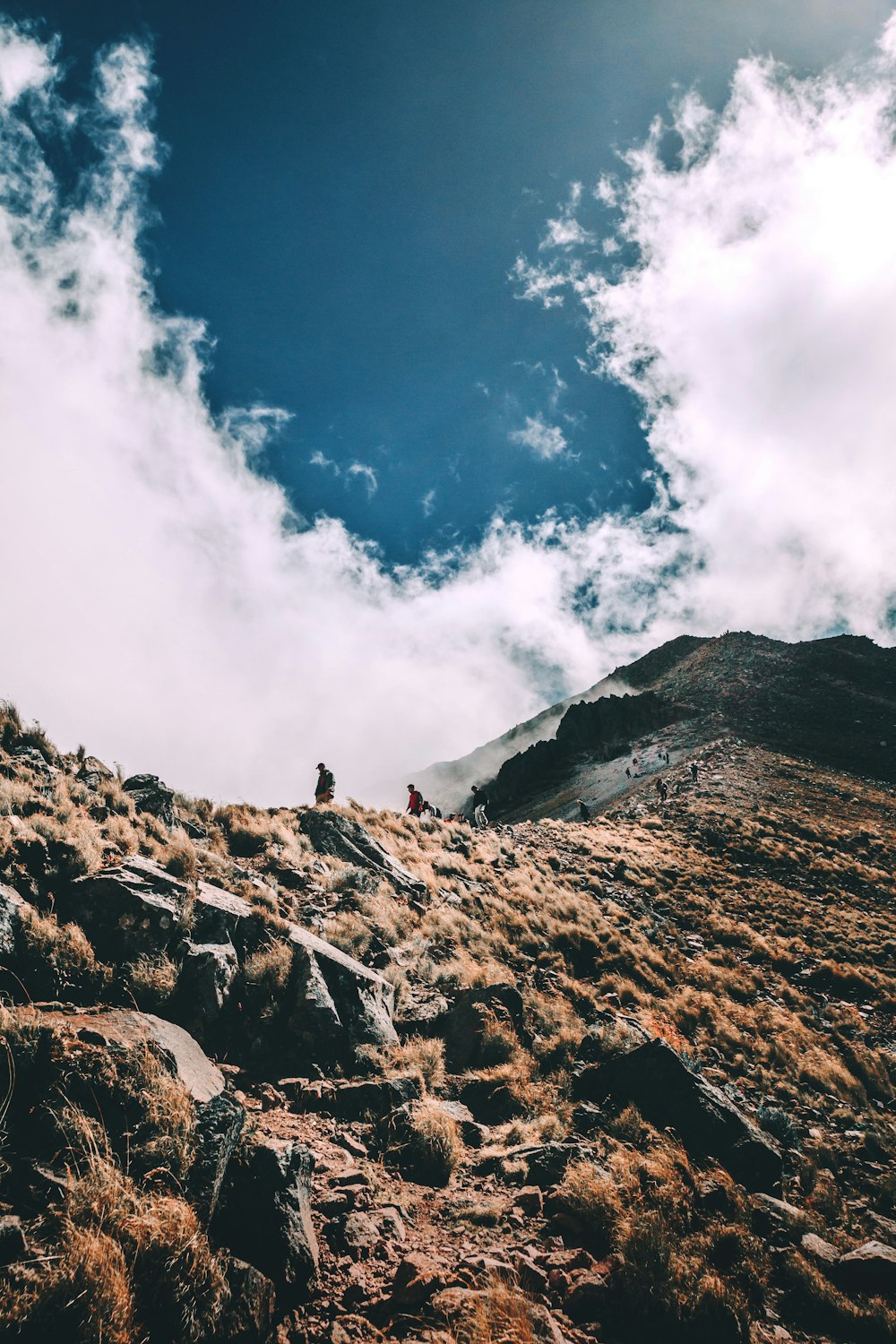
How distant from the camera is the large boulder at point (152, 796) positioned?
11.4m

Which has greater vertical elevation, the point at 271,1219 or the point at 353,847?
the point at 353,847

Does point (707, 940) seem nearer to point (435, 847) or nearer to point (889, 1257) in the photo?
point (435, 847)

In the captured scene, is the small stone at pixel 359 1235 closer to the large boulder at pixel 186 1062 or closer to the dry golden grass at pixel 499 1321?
the dry golden grass at pixel 499 1321

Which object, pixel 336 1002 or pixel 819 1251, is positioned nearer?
pixel 819 1251

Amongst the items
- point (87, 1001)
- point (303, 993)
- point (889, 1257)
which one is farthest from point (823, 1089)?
point (87, 1001)

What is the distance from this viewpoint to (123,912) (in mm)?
7562

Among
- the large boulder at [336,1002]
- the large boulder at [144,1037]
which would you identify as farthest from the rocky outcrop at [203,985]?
the large boulder at [336,1002]

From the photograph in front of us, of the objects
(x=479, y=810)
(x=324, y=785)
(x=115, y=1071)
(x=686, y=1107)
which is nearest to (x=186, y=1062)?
(x=115, y=1071)

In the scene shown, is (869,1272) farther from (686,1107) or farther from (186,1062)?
(186,1062)

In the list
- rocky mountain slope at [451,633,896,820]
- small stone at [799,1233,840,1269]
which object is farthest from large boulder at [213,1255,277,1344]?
rocky mountain slope at [451,633,896,820]

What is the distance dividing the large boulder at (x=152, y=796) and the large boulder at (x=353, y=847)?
3.90 m

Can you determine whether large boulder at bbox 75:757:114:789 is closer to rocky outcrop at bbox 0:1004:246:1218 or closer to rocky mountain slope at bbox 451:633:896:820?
rocky outcrop at bbox 0:1004:246:1218

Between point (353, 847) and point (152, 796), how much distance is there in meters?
5.07

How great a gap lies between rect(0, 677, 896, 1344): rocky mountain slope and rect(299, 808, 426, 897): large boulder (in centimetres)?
9
